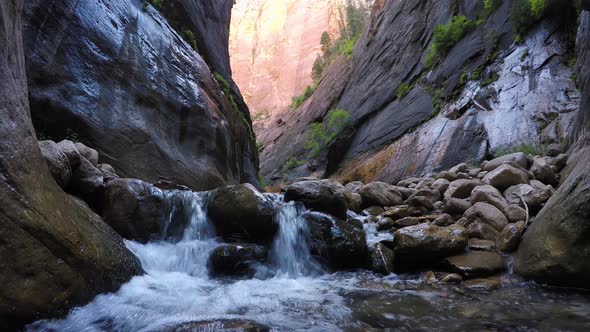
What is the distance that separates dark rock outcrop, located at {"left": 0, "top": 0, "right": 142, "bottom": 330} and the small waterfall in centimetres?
250

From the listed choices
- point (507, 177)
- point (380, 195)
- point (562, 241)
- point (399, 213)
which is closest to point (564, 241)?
point (562, 241)

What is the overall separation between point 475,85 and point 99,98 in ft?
38.1

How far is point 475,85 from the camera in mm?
11570

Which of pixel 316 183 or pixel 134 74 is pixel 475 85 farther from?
pixel 134 74

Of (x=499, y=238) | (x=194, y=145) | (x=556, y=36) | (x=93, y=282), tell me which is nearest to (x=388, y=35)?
(x=556, y=36)

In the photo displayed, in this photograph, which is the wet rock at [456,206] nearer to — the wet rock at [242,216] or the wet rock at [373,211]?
the wet rock at [373,211]

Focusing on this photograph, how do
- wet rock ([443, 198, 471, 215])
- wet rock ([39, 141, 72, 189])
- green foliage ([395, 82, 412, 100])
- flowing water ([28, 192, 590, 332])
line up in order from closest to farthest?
flowing water ([28, 192, 590, 332]) → wet rock ([39, 141, 72, 189]) → wet rock ([443, 198, 471, 215]) → green foliage ([395, 82, 412, 100])

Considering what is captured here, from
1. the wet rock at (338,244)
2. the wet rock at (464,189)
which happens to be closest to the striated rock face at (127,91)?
the wet rock at (338,244)

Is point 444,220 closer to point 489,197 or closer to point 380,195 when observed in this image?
point 489,197

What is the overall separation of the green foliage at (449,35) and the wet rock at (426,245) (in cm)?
1212

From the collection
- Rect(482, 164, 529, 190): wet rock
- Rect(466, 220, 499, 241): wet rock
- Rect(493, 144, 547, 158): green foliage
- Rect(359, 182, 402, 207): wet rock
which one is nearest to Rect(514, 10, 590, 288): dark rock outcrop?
Rect(466, 220, 499, 241): wet rock

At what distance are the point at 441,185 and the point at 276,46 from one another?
61407 millimetres

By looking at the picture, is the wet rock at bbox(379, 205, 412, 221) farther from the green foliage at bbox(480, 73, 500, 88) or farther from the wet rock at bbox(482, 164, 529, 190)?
the green foliage at bbox(480, 73, 500, 88)

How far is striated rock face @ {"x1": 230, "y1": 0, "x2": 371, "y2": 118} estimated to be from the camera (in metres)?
56.5
